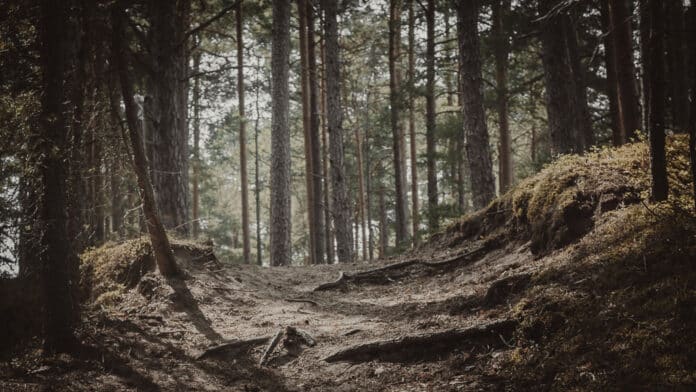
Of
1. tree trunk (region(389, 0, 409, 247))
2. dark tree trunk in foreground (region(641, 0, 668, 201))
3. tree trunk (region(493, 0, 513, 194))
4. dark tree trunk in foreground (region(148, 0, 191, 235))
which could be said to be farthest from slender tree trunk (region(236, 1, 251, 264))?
dark tree trunk in foreground (region(641, 0, 668, 201))

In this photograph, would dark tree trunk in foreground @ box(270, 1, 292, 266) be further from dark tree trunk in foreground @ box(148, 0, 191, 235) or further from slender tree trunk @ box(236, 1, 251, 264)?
dark tree trunk in foreground @ box(148, 0, 191, 235)

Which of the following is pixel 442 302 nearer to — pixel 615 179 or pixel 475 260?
pixel 475 260

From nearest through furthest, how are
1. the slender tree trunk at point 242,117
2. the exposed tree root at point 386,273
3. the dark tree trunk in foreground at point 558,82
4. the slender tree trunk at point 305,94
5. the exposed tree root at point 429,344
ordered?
the exposed tree root at point 429,344
the exposed tree root at point 386,273
the dark tree trunk in foreground at point 558,82
the slender tree trunk at point 305,94
the slender tree trunk at point 242,117

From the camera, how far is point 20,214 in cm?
625

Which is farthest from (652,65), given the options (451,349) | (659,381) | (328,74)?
(328,74)

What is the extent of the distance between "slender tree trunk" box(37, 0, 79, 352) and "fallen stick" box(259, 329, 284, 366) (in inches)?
95.4

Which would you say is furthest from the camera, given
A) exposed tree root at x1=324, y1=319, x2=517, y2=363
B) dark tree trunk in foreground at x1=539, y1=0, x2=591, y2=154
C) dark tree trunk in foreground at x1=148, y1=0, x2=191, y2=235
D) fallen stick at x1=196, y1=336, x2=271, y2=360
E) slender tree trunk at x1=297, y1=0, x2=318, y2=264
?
slender tree trunk at x1=297, y1=0, x2=318, y2=264

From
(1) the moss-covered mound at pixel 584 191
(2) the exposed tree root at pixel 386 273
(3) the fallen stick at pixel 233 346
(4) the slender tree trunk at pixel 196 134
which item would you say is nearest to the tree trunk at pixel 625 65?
(1) the moss-covered mound at pixel 584 191

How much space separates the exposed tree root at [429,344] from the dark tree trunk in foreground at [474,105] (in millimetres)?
8032

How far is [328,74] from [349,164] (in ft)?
54.9

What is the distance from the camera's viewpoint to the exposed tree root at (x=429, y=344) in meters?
4.71

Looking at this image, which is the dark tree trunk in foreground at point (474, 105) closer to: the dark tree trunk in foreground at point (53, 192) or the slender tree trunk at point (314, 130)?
the slender tree trunk at point (314, 130)

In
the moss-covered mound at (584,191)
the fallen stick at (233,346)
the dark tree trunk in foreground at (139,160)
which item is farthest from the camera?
the dark tree trunk in foreground at (139,160)

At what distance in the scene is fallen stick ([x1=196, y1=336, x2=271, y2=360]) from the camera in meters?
6.30
